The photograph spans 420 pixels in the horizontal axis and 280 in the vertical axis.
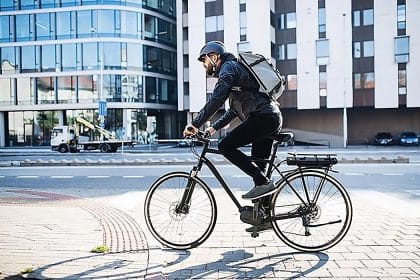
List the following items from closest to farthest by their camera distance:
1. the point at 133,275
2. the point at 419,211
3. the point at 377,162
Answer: the point at 133,275
the point at 419,211
the point at 377,162

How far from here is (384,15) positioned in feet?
140

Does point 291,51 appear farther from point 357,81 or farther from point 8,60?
point 8,60

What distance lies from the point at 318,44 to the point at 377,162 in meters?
27.9

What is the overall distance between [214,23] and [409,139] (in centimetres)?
2379

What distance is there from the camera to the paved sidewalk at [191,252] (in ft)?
12.7

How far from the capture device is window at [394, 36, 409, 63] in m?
41.8

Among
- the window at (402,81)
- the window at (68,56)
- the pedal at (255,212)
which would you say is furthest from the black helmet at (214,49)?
the window at (68,56)

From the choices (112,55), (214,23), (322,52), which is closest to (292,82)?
(322,52)

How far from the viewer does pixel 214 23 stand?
4678 centimetres

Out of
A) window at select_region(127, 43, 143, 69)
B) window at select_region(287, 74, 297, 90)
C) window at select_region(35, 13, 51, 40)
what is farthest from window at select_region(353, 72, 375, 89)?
window at select_region(35, 13, 51, 40)

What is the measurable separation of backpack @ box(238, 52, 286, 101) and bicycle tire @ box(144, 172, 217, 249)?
4.05 ft

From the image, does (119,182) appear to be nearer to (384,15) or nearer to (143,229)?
(143,229)

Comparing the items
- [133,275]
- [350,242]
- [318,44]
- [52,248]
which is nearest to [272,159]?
[350,242]

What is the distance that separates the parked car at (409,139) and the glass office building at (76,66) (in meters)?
28.1
